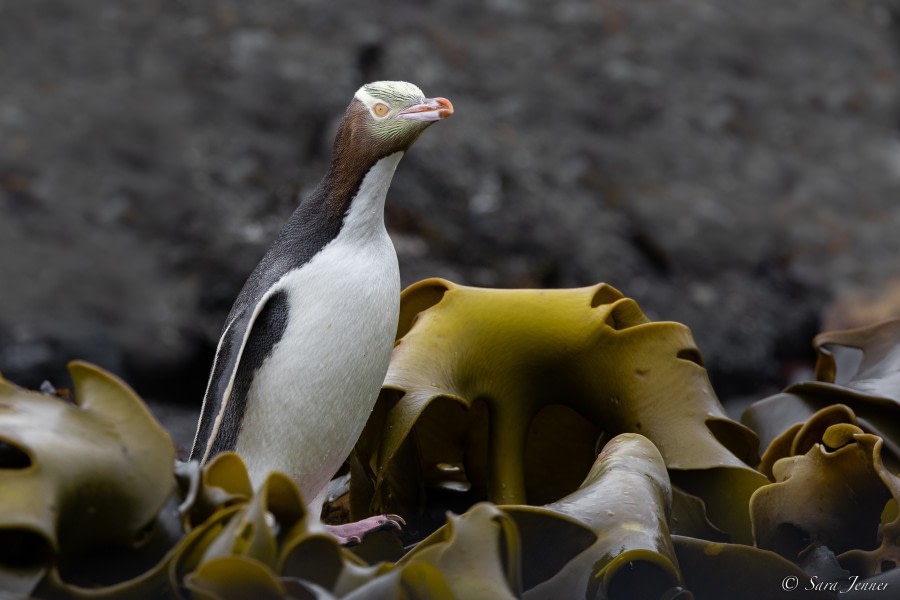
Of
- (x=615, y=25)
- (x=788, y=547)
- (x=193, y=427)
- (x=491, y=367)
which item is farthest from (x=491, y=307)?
(x=615, y=25)

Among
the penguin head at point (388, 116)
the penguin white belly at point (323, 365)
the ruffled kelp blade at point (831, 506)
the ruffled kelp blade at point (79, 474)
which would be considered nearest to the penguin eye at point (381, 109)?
the penguin head at point (388, 116)

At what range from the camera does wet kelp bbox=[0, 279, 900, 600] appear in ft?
3.90

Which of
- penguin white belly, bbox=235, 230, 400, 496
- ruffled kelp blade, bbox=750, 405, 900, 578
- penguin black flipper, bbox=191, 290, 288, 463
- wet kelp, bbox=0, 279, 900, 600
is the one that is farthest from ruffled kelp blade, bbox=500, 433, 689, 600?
penguin black flipper, bbox=191, 290, 288, 463

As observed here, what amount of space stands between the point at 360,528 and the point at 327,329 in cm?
28

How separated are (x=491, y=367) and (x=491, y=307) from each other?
0.11 meters

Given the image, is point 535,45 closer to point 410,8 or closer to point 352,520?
point 410,8

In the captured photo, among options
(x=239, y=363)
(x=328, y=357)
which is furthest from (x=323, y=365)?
(x=239, y=363)

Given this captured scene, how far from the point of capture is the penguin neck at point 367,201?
165 centimetres

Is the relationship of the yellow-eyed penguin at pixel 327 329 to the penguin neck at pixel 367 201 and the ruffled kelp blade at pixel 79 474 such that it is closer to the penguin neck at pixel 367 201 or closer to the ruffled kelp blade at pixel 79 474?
the penguin neck at pixel 367 201

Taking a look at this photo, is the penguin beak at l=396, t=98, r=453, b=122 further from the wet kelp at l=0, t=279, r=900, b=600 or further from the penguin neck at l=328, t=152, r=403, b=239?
the wet kelp at l=0, t=279, r=900, b=600

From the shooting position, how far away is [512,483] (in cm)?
170

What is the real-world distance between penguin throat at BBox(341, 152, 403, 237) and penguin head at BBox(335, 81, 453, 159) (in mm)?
23

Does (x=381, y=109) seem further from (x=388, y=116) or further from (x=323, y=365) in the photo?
(x=323, y=365)

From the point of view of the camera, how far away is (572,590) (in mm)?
1313
